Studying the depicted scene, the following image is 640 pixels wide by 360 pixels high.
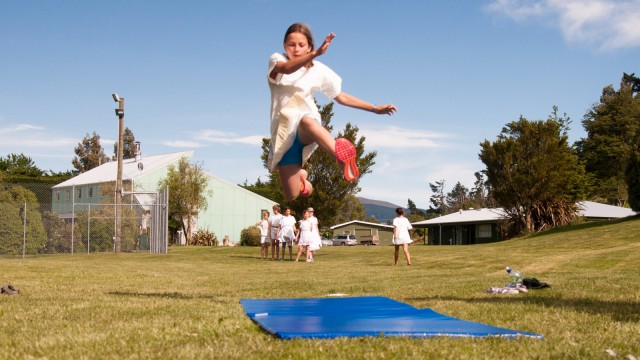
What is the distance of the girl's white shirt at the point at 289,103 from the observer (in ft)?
21.7

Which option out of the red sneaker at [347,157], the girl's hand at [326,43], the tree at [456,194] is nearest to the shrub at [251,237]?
the red sneaker at [347,157]

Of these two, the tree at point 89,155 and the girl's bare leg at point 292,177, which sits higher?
the tree at point 89,155

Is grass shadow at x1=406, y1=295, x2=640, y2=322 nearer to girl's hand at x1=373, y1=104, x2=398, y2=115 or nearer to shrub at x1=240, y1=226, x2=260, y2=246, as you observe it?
Result: girl's hand at x1=373, y1=104, x2=398, y2=115

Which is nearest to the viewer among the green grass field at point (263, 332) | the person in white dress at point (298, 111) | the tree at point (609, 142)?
the green grass field at point (263, 332)

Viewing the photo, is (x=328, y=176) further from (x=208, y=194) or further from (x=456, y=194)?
(x=456, y=194)

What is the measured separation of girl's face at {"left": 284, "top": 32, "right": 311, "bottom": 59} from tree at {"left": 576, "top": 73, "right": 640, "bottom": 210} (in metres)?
55.4

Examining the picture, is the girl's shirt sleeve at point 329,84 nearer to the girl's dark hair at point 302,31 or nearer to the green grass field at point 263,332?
the girl's dark hair at point 302,31

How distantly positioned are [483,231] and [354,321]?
5306 cm

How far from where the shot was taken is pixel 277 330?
490 centimetres

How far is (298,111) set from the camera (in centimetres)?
663

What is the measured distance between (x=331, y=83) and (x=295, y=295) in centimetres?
336

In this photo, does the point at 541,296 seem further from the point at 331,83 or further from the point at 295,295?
the point at 331,83

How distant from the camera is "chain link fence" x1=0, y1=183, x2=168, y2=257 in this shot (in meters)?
25.8

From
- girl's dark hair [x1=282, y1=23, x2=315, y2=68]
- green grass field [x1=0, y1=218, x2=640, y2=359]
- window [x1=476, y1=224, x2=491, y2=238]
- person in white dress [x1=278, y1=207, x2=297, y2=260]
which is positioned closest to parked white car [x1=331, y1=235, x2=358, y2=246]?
window [x1=476, y1=224, x2=491, y2=238]
